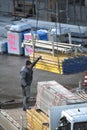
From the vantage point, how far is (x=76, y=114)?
11.0 meters

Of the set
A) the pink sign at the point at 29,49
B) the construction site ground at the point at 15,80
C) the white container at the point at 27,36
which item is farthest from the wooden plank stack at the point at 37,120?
the white container at the point at 27,36

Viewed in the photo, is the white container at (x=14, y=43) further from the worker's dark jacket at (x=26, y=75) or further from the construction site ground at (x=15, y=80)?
the worker's dark jacket at (x=26, y=75)

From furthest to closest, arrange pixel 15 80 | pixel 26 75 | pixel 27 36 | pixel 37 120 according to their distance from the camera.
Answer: pixel 27 36 → pixel 15 80 → pixel 26 75 → pixel 37 120

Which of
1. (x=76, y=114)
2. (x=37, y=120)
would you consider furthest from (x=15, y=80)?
(x=76, y=114)

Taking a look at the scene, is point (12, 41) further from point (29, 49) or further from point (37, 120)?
point (37, 120)

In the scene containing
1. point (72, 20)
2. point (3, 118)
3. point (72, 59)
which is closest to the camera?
point (3, 118)

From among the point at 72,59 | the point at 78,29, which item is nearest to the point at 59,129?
the point at 72,59

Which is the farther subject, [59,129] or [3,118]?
[3,118]

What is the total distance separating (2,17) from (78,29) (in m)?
9.71

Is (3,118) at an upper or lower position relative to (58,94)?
lower

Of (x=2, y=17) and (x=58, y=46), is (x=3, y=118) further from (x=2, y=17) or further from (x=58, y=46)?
(x=2, y=17)

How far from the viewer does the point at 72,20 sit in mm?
32469

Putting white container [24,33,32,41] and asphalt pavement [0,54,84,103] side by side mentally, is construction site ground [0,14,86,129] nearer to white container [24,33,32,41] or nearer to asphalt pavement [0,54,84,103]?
asphalt pavement [0,54,84,103]

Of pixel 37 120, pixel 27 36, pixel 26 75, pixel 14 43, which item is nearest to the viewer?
pixel 37 120
